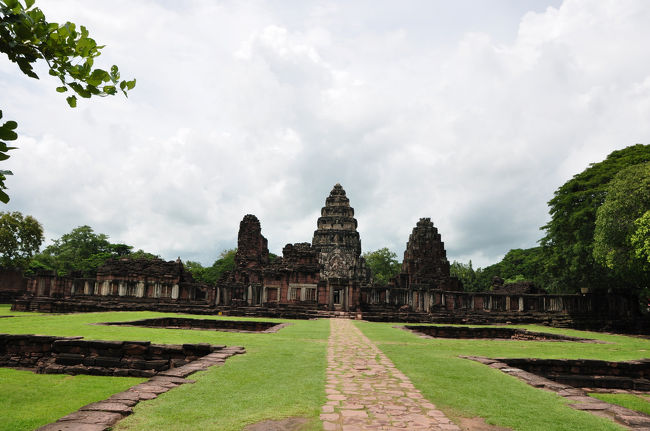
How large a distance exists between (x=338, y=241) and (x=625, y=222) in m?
51.8

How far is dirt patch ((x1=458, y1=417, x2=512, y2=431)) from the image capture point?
4.55m

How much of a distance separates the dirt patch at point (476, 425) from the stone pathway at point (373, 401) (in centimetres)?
16

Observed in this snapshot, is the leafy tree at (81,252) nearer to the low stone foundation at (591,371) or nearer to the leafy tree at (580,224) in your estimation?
the leafy tree at (580,224)

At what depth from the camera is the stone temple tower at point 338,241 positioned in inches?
2557

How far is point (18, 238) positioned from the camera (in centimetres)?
4522

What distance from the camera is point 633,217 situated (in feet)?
64.7

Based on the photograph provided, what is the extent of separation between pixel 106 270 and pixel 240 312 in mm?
17003

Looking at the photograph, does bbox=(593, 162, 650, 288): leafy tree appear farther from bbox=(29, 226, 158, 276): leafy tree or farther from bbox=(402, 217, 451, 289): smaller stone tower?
bbox=(29, 226, 158, 276): leafy tree

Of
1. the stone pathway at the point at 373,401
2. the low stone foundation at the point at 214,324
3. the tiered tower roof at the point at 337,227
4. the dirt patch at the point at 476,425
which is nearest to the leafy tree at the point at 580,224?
the low stone foundation at the point at 214,324

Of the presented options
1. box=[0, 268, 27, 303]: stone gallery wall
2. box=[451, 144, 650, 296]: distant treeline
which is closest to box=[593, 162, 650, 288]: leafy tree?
box=[451, 144, 650, 296]: distant treeline

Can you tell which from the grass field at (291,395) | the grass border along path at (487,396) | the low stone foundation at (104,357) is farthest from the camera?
the low stone foundation at (104,357)

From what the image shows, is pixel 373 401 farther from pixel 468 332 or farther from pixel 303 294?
pixel 303 294

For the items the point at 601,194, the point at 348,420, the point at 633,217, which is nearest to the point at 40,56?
the point at 348,420

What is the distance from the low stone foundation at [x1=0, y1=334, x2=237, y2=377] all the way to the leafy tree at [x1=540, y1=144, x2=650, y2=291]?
23611 mm
